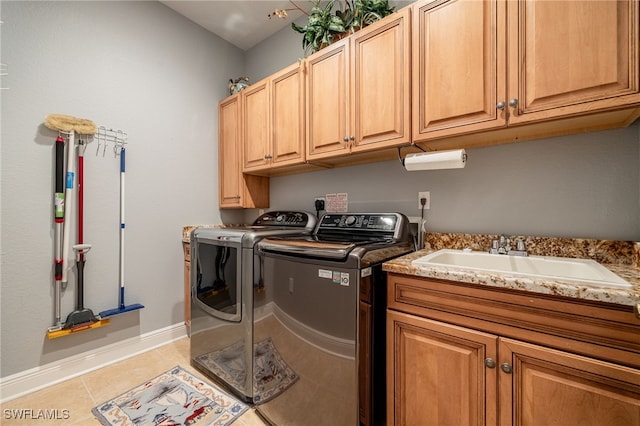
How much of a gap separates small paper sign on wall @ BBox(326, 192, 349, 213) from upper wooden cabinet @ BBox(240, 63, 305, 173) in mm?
428

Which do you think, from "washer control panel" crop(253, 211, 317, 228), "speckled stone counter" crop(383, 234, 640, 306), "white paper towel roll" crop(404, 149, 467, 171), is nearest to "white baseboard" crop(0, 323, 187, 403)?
"washer control panel" crop(253, 211, 317, 228)

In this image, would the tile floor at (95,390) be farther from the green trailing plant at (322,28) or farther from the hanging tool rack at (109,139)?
the green trailing plant at (322,28)

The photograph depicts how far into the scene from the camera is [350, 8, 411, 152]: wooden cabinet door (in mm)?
A: 1425

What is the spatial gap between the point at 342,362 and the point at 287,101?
1756 millimetres

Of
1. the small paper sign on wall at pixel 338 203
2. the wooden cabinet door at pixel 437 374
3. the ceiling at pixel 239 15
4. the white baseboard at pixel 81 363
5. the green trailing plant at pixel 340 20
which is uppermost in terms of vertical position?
the ceiling at pixel 239 15

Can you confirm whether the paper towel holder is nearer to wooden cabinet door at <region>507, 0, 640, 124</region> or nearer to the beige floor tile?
wooden cabinet door at <region>507, 0, 640, 124</region>

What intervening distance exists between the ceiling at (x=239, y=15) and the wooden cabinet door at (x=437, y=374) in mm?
2575

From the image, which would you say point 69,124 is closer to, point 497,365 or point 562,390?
point 497,365

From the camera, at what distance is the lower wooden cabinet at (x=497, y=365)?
0.77m

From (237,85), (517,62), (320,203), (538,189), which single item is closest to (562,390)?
(538,189)

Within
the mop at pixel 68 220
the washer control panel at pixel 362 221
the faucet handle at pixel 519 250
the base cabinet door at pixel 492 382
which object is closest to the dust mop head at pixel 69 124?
the mop at pixel 68 220

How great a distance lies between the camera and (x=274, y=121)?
6.91 ft

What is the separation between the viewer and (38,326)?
1.72 meters

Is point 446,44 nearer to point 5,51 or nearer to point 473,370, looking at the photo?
point 473,370
